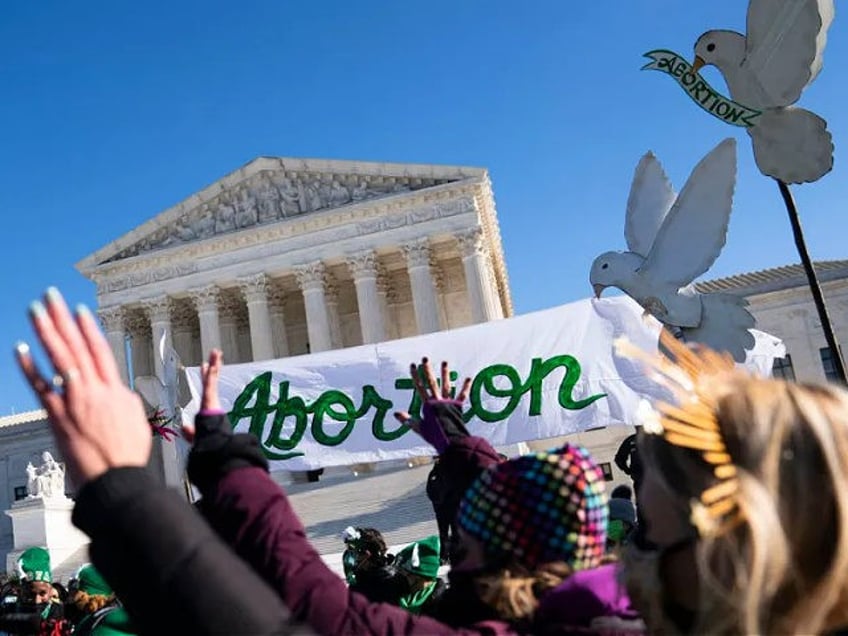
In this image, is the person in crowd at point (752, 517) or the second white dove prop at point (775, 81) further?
the second white dove prop at point (775, 81)

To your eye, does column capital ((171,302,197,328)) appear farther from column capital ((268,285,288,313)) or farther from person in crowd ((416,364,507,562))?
person in crowd ((416,364,507,562))

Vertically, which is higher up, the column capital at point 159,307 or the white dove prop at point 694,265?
the column capital at point 159,307

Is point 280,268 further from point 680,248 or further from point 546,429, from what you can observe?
point 680,248

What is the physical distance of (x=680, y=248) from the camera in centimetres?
664

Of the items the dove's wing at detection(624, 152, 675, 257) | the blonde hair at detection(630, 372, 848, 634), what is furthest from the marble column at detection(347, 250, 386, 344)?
the blonde hair at detection(630, 372, 848, 634)

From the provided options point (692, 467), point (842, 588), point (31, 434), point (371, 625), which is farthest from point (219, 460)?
point (31, 434)

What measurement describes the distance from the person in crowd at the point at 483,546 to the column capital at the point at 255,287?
131 ft

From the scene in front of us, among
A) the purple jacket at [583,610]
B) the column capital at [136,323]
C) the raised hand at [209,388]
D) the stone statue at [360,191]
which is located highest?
the stone statue at [360,191]

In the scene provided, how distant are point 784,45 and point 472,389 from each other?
6.10m

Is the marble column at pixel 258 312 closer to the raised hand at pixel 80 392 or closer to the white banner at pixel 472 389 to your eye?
the white banner at pixel 472 389

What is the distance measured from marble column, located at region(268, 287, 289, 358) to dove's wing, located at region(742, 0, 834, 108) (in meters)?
37.5

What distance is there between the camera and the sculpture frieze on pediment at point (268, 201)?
40.9m

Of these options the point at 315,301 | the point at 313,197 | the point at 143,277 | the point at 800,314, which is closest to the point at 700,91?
the point at 315,301

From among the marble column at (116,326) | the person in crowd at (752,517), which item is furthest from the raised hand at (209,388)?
the marble column at (116,326)
